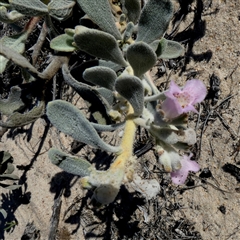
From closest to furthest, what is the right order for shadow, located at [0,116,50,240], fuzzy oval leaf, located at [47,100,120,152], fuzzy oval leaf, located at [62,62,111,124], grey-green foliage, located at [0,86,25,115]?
fuzzy oval leaf, located at [47,100,120,152], fuzzy oval leaf, located at [62,62,111,124], grey-green foliage, located at [0,86,25,115], shadow, located at [0,116,50,240]

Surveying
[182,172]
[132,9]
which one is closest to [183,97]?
[182,172]

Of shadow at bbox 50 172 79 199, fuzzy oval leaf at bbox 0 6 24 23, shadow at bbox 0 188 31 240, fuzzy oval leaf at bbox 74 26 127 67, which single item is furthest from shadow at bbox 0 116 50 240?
fuzzy oval leaf at bbox 74 26 127 67

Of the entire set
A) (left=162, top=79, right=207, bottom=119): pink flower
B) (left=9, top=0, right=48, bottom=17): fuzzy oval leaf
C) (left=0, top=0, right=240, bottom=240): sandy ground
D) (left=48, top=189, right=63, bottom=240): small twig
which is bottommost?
(left=48, top=189, right=63, bottom=240): small twig

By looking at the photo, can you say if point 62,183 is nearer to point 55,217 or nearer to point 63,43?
point 55,217

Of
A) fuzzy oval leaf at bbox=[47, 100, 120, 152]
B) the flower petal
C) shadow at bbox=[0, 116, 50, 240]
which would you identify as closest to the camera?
the flower petal

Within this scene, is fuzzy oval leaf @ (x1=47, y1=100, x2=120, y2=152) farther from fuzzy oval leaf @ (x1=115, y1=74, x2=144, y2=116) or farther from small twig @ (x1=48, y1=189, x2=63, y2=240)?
small twig @ (x1=48, y1=189, x2=63, y2=240)

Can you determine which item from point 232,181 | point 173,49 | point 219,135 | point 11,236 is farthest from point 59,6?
point 11,236

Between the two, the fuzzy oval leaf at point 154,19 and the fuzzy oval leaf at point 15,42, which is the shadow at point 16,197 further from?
the fuzzy oval leaf at point 154,19

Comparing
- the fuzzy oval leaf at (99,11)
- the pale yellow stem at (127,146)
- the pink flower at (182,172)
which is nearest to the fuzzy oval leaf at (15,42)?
the fuzzy oval leaf at (99,11)
